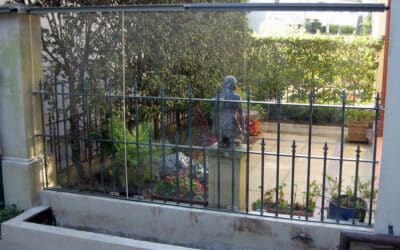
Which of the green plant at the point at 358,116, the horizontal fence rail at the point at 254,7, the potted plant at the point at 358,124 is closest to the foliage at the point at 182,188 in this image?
the horizontal fence rail at the point at 254,7

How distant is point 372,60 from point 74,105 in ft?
19.1

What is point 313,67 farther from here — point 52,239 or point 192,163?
point 52,239

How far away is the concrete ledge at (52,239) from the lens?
380 cm

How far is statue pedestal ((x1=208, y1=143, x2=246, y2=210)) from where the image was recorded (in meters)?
4.20

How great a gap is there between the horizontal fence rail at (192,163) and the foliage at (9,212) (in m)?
0.44

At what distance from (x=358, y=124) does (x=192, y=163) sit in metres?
4.06

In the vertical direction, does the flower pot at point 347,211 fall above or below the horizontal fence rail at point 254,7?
below

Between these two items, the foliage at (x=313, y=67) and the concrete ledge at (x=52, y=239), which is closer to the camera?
the concrete ledge at (x=52, y=239)

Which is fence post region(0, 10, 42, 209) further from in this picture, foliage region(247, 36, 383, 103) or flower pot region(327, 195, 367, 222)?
foliage region(247, 36, 383, 103)

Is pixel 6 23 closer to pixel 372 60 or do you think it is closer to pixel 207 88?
pixel 207 88

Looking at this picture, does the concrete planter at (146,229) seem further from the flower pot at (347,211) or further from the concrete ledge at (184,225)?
the flower pot at (347,211)

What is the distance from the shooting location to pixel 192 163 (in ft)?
17.5

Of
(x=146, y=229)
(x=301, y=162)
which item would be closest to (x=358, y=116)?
(x=301, y=162)

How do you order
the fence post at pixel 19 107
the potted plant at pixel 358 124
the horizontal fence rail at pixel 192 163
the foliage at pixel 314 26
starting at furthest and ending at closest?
the foliage at pixel 314 26, the potted plant at pixel 358 124, the fence post at pixel 19 107, the horizontal fence rail at pixel 192 163
